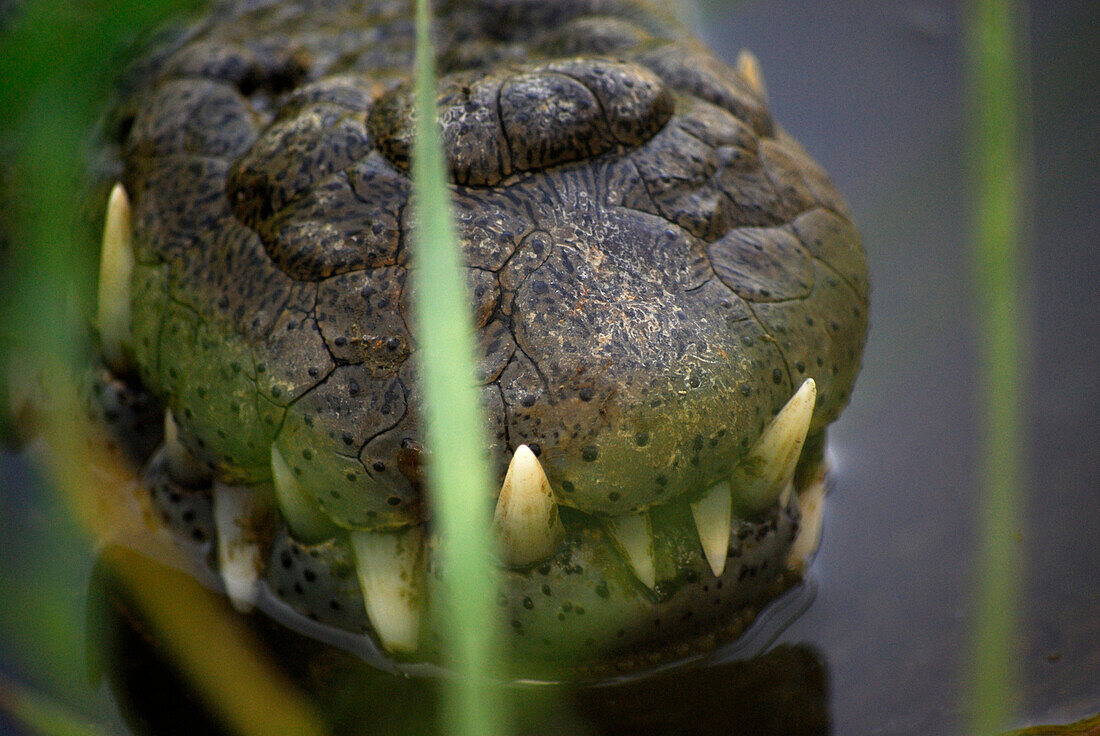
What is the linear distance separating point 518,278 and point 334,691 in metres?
0.81

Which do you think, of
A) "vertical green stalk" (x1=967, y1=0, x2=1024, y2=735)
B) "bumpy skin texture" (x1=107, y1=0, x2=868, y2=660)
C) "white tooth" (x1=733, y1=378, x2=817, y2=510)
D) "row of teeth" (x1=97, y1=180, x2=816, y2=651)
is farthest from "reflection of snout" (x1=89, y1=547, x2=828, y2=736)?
"vertical green stalk" (x1=967, y1=0, x2=1024, y2=735)

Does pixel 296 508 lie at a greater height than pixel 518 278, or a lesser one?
lesser

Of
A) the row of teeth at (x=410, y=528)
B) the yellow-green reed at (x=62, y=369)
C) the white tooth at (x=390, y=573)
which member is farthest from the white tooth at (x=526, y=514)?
the yellow-green reed at (x=62, y=369)

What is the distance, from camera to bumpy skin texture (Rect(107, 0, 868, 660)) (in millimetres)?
1379

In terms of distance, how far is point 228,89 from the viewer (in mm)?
1857

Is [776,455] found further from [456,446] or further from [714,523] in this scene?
[456,446]

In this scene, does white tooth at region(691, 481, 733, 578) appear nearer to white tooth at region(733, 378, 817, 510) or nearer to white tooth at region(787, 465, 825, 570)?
white tooth at region(733, 378, 817, 510)

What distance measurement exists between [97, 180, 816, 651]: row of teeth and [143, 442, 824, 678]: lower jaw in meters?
0.02

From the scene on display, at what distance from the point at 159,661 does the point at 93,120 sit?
3.61 ft

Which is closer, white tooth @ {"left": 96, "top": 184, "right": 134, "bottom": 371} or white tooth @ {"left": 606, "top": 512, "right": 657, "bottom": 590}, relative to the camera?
white tooth @ {"left": 606, "top": 512, "right": 657, "bottom": 590}

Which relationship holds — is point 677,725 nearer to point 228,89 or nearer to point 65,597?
point 65,597

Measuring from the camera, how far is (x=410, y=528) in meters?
1.56

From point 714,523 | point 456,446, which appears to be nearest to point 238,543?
point 714,523

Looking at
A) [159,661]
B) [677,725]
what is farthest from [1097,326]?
[159,661]
